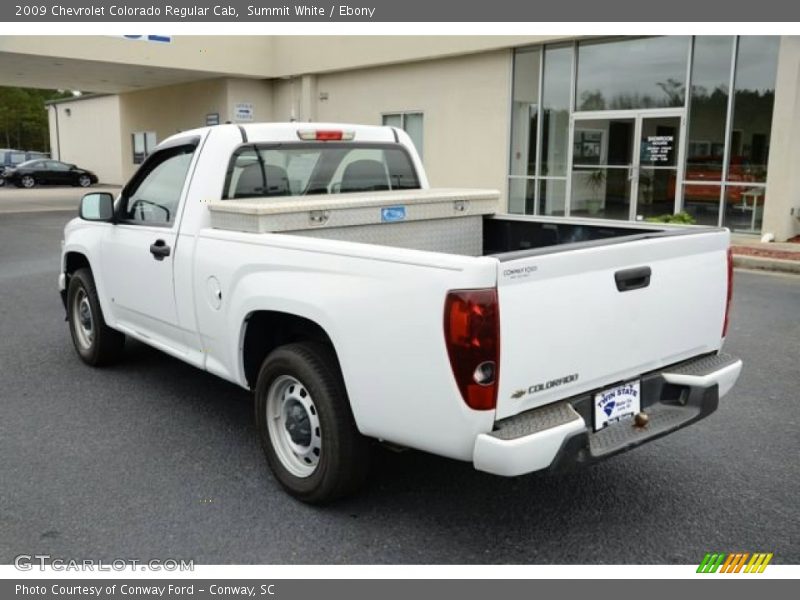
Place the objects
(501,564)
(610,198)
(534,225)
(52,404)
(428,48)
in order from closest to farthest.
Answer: (501,564)
(534,225)
(52,404)
(610,198)
(428,48)

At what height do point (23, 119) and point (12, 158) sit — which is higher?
point (23, 119)

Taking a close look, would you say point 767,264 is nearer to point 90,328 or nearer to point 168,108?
point 90,328

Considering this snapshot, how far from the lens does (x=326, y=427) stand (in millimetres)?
3541

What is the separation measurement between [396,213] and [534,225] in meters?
0.95

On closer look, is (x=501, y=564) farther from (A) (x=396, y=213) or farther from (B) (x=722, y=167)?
(B) (x=722, y=167)

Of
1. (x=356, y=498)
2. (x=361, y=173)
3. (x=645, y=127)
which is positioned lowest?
(x=356, y=498)

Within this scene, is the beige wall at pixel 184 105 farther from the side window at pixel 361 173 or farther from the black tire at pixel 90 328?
the side window at pixel 361 173

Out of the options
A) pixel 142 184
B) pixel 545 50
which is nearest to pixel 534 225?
pixel 142 184

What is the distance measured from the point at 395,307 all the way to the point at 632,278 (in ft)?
3.54

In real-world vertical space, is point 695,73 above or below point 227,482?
above

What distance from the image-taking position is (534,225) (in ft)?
16.5

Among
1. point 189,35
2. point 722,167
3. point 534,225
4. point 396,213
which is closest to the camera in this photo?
point 396,213

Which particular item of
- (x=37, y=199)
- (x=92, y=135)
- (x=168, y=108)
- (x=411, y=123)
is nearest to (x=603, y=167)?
(x=411, y=123)

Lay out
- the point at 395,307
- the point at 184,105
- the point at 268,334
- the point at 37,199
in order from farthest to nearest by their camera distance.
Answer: the point at 184,105, the point at 37,199, the point at 268,334, the point at 395,307
